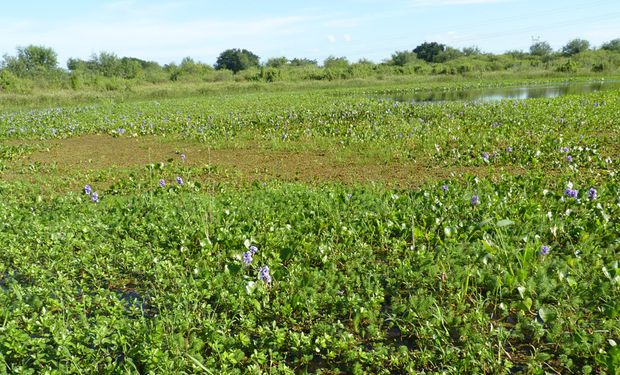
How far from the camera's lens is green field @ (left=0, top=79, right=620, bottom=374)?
269cm

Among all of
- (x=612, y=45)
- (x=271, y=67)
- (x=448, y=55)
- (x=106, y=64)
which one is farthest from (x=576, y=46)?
(x=106, y=64)

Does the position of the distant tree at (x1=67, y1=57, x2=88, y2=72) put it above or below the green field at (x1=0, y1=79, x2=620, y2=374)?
above

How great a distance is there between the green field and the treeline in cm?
3382

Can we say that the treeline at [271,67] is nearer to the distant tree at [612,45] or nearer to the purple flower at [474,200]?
the distant tree at [612,45]

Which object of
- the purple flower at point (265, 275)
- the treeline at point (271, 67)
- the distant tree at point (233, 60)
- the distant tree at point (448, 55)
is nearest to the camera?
the purple flower at point (265, 275)

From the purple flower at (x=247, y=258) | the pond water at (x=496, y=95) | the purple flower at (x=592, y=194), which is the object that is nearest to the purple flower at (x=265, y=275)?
the purple flower at (x=247, y=258)

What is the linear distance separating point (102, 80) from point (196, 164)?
32825 mm

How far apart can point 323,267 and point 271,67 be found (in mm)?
49368

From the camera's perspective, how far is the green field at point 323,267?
2.69 m

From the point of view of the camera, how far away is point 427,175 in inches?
268

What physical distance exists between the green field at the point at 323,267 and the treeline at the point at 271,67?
33820 mm

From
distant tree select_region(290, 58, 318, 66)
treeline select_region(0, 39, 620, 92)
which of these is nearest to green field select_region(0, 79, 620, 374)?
treeline select_region(0, 39, 620, 92)

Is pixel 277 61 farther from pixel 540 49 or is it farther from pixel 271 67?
pixel 540 49

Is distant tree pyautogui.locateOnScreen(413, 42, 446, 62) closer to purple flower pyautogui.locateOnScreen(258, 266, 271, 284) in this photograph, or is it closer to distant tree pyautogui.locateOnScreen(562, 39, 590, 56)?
distant tree pyautogui.locateOnScreen(562, 39, 590, 56)
